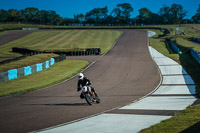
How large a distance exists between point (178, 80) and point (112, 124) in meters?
16.9

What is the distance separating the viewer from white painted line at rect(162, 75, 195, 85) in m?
25.5

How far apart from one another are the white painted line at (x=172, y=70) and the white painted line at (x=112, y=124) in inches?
760

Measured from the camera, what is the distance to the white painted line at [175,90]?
69.1ft

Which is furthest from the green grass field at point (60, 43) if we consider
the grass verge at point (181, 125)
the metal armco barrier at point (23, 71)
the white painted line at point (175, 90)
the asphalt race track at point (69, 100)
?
the grass verge at point (181, 125)

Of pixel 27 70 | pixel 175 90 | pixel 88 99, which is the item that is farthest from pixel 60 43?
pixel 88 99

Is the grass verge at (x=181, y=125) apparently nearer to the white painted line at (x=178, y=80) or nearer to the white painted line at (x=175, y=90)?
the white painted line at (x=175, y=90)

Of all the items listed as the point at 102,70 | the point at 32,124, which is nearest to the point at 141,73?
the point at 102,70

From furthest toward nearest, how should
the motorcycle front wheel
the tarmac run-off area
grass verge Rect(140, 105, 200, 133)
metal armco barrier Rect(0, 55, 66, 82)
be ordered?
metal armco barrier Rect(0, 55, 66, 82) → the motorcycle front wheel → the tarmac run-off area → grass verge Rect(140, 105, 200, 133)

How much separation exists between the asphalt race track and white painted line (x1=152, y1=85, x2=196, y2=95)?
0.83 m

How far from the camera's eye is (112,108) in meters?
15.4

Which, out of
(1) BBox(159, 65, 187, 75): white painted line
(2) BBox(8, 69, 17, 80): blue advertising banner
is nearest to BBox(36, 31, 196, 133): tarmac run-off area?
(1) BBox(159, 65, 187, 75): white painted line

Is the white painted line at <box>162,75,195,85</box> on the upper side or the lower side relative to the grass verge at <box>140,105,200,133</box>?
lower

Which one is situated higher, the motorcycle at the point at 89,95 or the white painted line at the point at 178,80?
the motorcycle at the point at 89,95

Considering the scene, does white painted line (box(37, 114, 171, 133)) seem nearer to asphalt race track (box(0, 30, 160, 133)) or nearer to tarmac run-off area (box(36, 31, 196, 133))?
tarmac run-off area (box(36, 31, 196, 133))
